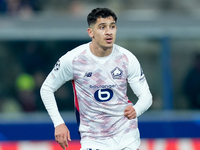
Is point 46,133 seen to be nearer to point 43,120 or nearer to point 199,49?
point 43,120

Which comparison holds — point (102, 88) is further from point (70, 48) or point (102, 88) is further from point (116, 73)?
point (70, 48)

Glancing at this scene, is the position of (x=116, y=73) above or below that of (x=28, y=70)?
below

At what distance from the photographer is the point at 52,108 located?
4492 millimetres

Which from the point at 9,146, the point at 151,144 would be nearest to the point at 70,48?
the point at 9,146

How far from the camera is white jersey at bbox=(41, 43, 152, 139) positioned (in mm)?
4422

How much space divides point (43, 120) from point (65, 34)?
1.76 m

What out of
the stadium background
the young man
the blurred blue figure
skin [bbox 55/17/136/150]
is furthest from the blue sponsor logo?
the blurred blue figure

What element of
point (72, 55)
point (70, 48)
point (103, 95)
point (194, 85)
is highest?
point (70, 48)

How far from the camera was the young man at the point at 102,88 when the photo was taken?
4387 millimetres

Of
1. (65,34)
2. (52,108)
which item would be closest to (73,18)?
(65,34)

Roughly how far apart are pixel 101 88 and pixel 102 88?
0.03 feet

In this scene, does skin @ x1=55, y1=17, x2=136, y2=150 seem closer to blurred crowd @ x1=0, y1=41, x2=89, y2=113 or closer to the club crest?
the club crest

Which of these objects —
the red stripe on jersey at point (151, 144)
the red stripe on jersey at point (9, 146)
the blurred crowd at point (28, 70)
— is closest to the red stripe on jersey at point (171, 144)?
the red stripe on jersey at point (151, 144)

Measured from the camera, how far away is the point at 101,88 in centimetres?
442
